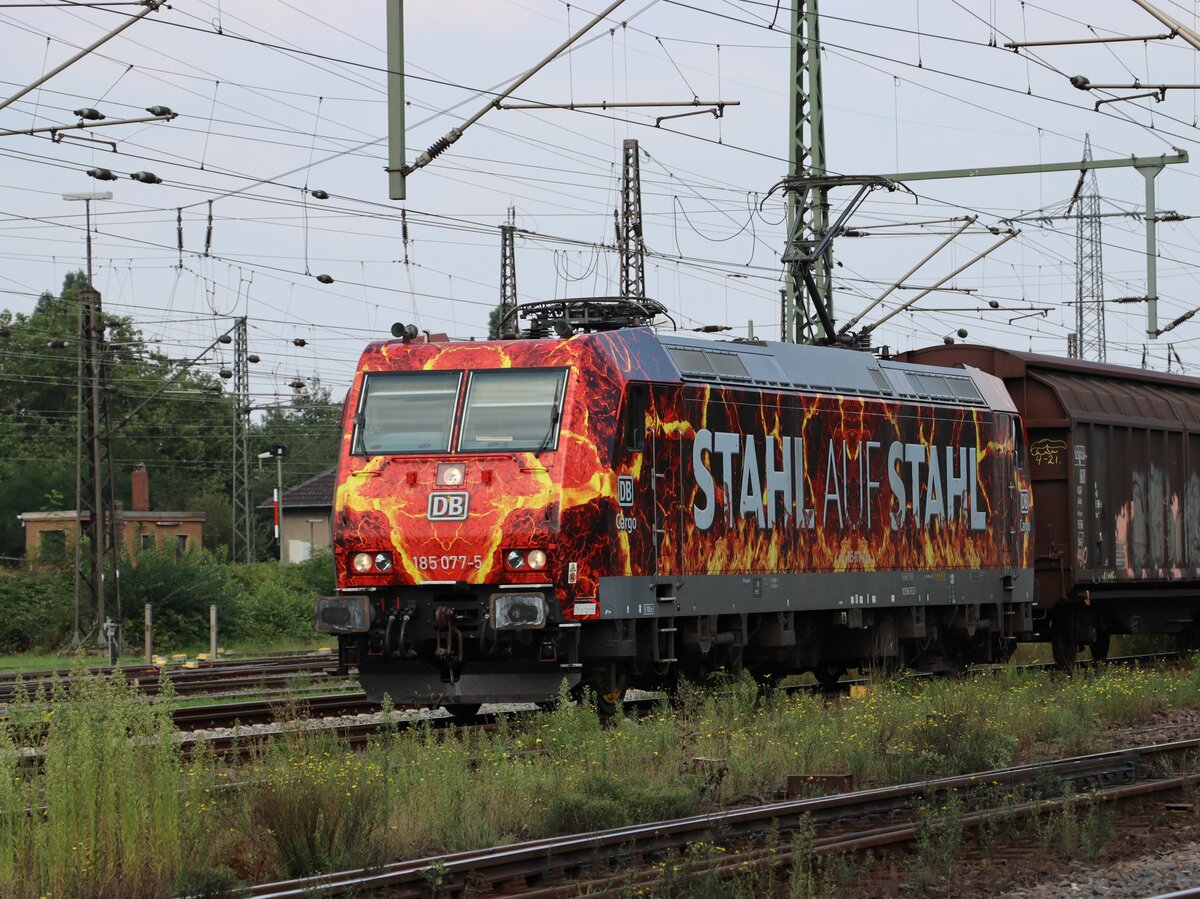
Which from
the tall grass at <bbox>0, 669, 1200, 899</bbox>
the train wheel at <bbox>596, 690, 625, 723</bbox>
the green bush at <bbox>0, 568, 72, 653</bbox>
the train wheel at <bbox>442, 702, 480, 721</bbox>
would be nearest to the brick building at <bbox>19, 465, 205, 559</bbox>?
the green bush at <bbox>0, 568, 72, 653</bbox>

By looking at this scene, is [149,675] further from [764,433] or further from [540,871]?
[540,871]

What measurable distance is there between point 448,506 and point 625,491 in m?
1.62

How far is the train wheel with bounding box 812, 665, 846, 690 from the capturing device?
69.4 feet

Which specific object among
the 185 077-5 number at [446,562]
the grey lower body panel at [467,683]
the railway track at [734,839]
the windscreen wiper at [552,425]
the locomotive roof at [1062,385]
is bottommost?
the railway track at [734,839]

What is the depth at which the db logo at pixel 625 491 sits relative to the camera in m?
16.1

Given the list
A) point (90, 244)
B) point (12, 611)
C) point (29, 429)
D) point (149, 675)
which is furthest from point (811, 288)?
point (29, 429)

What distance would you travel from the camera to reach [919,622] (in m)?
20.7

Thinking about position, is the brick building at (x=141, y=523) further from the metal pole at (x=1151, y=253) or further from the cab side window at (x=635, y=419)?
the cab side window at (x=635, y=419)

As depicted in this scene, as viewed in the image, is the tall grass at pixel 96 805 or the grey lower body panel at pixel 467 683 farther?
the grey lower body panel at pixel 467 683

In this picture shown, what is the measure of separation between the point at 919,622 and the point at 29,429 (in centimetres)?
6783

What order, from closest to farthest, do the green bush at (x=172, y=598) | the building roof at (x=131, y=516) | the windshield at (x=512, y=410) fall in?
the windshield at (x=512, y=410)
the green bush at (x=172, y=598)
the building roof at (x=131, y=516)

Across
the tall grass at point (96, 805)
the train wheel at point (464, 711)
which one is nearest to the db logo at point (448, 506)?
the train wheel at point (464, 711)

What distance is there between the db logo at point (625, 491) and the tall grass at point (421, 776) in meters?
1.98

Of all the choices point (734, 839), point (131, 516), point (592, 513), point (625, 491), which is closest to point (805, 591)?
point (625, 491)
